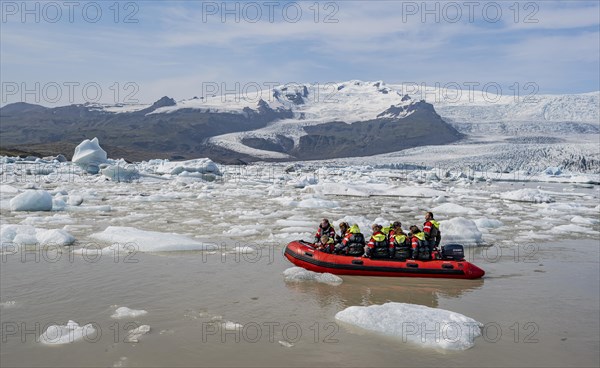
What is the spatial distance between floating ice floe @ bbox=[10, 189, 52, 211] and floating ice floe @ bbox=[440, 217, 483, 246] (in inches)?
476

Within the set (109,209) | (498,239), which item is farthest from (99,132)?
(498,239)

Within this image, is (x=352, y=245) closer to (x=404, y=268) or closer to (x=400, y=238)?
(x=400, y=238)

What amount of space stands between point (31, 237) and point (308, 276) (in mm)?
5992

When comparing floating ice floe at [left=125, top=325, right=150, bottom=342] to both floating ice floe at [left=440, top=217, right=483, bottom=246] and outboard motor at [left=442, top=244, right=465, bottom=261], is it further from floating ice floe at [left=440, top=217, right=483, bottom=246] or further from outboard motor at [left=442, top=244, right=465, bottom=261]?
floating ice floe at [left=440, top=217, right=483, bottom=246]

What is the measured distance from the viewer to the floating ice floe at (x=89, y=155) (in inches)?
1415

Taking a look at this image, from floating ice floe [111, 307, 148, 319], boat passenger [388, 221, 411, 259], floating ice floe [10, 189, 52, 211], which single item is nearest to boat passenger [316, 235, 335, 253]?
boat passenger [388, 221, 411, 259]

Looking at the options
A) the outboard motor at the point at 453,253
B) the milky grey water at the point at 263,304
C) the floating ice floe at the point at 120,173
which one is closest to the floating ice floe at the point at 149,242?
the milky grey water at the point at 263,304

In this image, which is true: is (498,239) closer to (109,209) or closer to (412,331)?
(412,331)

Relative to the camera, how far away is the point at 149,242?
10.0m

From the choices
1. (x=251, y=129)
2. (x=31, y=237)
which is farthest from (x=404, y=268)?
(x=251, y=129)

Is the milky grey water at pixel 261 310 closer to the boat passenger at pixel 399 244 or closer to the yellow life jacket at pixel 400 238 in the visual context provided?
the boat passenger at pixel 399 244

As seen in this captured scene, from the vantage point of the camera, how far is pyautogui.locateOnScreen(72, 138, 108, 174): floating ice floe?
35938mm

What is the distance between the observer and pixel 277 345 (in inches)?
211

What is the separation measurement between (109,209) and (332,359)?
13.3 m
